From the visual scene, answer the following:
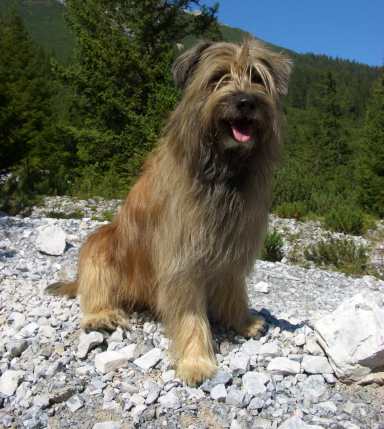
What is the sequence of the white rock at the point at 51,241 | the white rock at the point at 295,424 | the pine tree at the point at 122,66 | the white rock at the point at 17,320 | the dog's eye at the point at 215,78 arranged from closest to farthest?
the white rock at the point at 295,424 < the dog's eye at the point at 215,78 < the white rock at the point at 17,320 < the white rock at the point at 51,241 < the pine tree at the point at 122,66

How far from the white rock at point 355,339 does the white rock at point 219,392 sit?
34.7 inches

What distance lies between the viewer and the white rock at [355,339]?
3477 millimetres

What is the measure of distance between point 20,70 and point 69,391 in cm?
2866

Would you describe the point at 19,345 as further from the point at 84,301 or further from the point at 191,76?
the point at 191,76

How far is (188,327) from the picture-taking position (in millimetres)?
3648

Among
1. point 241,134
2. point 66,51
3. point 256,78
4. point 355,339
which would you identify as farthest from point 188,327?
point 66,51

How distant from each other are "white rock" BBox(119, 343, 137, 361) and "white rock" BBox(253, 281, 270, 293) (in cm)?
233

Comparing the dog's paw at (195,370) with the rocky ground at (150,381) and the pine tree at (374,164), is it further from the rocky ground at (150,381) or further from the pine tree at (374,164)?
the pine tree at (374,164)

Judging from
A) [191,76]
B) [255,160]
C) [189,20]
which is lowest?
[255,160]

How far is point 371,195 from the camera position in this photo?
945 inches

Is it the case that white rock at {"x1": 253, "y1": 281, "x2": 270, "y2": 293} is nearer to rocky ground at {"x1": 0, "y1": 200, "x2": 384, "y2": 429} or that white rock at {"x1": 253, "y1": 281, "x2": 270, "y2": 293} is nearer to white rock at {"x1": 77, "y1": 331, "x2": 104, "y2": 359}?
rocky ground at {"x1": 0, "y1": 200, "x2": 384, "y2": 429}

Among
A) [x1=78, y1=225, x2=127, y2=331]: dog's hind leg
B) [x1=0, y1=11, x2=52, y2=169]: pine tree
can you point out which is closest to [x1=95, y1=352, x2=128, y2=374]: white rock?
[x1=78, y1=225, x2=127, y2=331]: dog's hind leg

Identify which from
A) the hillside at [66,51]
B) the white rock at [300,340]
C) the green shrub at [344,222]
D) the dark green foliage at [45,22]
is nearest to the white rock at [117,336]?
the white rock at [300,340]

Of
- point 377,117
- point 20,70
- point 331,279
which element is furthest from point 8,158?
point 377,117
